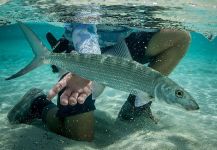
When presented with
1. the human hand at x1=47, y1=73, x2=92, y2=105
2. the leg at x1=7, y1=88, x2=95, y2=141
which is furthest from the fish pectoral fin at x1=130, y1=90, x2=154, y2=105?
the leg at x1=7, y1=88, x2=95, y2=141

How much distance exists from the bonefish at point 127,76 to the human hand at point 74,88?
613mm

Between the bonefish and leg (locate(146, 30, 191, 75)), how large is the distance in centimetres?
359

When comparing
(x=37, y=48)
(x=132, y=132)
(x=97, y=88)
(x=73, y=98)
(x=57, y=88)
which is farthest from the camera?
(x=132, y=132)

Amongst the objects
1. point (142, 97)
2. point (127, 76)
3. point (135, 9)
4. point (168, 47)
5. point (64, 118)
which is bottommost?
point (64, 118)

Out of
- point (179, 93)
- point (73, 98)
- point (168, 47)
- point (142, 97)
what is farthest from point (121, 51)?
point (168, 47)

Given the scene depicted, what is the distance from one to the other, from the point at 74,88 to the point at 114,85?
1143mm

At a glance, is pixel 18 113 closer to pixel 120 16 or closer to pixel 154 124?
pixel 154 124

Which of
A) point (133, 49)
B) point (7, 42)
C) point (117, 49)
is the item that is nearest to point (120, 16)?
point (133, 49)

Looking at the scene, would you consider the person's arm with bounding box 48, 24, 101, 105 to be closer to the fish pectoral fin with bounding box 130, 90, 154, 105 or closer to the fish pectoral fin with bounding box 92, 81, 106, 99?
the fish pectoral fin with bounding box 92, 81, 106, 99

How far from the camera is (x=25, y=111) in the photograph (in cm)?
704

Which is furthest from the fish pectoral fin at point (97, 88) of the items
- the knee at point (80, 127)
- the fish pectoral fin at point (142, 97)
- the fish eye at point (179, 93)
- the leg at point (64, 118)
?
the knee at point (80, 127)

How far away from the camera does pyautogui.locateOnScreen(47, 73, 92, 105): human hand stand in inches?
180

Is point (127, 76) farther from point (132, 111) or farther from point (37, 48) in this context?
point (132, 111)

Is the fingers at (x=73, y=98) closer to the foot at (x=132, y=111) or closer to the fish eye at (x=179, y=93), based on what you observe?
the fish eye at (x=179, y=93)
